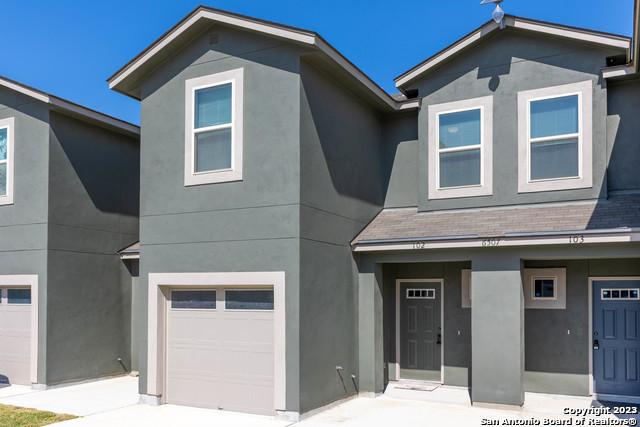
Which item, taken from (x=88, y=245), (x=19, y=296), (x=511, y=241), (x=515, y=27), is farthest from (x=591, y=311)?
(x=19, y=296)

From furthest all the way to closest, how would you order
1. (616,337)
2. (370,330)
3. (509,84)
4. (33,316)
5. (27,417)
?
1. (33,316)
2. (509,84)
3. (370,330)
4. (616,337)
5. (27,417)

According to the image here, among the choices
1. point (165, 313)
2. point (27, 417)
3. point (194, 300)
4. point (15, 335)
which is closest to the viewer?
point (27, 417)

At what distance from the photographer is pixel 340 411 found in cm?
962

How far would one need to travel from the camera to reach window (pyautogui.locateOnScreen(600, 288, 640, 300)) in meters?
10.4

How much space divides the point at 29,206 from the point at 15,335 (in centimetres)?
287

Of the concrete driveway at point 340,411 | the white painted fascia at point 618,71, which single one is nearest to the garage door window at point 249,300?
the concrete driveway at point 340,411

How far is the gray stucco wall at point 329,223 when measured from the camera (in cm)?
937

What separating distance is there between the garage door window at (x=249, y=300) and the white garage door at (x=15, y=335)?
213 inches

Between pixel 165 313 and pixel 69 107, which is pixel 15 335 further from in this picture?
pixel 69 107

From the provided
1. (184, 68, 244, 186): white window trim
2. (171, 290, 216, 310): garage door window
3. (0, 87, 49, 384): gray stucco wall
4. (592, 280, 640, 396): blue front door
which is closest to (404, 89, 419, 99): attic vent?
(184, 68, 244, 186): white window trim

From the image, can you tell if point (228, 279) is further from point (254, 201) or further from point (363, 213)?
point (363, 213)

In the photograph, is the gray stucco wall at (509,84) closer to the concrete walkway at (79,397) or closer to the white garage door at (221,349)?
the white garage door at (221,349)

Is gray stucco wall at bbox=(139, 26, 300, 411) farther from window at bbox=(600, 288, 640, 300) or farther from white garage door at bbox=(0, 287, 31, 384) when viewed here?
window at bbox=(600, 288, 640, 300)

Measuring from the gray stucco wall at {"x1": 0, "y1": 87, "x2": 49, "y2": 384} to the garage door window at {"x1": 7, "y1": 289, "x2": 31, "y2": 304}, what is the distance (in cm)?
45
